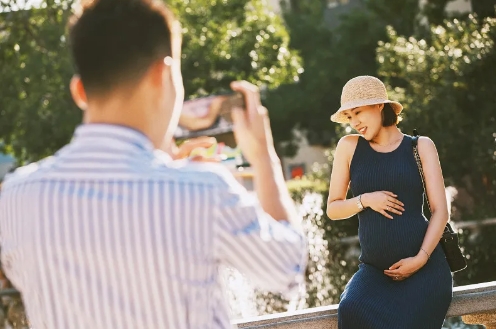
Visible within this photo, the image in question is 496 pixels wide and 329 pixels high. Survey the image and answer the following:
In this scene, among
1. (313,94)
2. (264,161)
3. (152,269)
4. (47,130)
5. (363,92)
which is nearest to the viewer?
(152,269)

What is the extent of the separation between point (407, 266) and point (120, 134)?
212 centimetres

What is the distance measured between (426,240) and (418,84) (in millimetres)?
10586

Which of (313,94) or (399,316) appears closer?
(399,316)

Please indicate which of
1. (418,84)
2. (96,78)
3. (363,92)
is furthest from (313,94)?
(96,78)

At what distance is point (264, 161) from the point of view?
1.64 metres

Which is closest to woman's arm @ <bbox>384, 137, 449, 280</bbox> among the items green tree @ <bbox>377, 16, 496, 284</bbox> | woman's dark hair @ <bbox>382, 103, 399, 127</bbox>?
woman's dark hair @ <bbox>382, 103, 399, 127</bbox>

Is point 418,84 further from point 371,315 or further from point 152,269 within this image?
point 152,269

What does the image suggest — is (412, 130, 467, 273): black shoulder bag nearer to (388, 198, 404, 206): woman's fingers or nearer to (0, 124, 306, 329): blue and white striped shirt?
(388, 198, 404, 206): woman's fingers

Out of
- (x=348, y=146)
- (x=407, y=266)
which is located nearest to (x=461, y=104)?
(x=348, y=146)

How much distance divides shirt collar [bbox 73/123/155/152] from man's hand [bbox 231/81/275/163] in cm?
19

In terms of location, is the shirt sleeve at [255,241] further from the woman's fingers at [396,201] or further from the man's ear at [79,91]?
the woman's fingers at [396,201]

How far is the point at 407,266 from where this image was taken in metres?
3.44

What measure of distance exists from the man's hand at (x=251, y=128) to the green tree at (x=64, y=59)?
17673mm

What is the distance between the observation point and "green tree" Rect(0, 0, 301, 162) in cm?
1986
